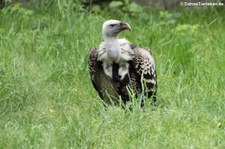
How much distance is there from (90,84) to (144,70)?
0.90 metres

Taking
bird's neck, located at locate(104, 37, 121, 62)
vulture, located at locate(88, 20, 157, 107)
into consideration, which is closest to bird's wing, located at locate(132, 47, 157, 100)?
vulture, located at locate(88, 20, 157, 107)

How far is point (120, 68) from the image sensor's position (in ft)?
20.6

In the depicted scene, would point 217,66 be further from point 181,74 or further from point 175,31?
point 175,31

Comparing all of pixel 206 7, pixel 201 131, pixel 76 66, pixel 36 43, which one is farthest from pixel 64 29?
pixel 201 131

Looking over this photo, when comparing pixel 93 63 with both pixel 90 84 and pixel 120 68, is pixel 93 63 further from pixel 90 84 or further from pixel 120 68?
pixel 90 84

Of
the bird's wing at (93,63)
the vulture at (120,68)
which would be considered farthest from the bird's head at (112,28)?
the bird's wing at (93,63)

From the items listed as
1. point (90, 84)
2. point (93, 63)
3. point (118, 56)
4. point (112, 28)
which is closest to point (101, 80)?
point (93, 63)

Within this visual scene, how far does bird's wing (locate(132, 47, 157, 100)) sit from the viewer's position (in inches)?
247

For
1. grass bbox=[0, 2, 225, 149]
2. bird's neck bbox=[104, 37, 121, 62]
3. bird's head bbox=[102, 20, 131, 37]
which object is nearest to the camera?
grass bbox=[0, 2, 225, 149]

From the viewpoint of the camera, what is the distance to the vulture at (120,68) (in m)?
6.22

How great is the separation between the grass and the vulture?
0.18 metres

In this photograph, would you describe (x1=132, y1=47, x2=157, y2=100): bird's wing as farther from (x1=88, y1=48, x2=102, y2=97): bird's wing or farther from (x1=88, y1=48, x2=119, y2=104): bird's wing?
(x1=88, y1=48, x2=102, y2=97): bird's wing

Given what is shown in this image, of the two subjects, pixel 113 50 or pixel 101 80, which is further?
pixel 101 80

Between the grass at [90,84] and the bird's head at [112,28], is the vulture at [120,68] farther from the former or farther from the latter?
the grass at [90,84]
